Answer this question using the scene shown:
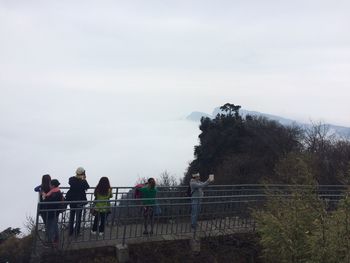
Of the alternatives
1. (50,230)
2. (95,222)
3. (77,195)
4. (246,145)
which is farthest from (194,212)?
(246,145)

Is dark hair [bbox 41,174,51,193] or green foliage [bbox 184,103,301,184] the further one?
green foliage [bbox 184,103,301,184]

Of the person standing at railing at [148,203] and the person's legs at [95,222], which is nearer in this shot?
the person's legs at [95,222]

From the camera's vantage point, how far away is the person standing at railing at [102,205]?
9789 mm

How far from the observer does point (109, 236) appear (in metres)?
10.2

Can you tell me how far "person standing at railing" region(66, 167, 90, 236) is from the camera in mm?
9594

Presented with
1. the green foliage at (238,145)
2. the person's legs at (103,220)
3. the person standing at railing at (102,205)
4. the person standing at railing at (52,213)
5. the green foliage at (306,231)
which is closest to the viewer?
the green foliage at (306,231)

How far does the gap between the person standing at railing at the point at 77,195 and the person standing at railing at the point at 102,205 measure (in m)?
0.30

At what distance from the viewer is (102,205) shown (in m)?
9.80

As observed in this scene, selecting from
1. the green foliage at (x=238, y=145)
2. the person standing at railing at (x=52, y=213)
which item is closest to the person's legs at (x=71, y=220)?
the person standing at railing at (x=52, y=213)

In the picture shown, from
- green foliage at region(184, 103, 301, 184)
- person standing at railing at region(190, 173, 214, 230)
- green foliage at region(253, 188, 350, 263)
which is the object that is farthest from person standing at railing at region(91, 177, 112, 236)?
green foliage at region(184, 103, 301, 184)

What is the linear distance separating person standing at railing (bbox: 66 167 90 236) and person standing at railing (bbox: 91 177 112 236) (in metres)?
0.30

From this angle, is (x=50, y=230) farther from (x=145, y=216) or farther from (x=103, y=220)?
(x=145, y=216)

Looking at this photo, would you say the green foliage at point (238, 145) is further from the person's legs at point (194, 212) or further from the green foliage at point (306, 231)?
the green foliage at point (306, 231)

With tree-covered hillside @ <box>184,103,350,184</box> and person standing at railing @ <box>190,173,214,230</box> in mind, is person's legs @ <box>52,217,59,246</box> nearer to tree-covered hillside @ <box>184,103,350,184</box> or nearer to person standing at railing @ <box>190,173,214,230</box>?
person standing at railing @ <box>190,173,214,230</box>
